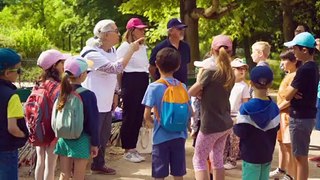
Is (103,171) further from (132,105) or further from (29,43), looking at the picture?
(29,43)

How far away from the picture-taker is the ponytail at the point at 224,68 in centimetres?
531

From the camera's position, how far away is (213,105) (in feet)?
17.8

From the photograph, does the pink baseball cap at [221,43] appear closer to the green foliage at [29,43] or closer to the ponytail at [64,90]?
the ponytail at [64,90]

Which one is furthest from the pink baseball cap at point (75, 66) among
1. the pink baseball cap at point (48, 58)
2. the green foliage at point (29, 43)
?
the green foliage at point (29, 43)

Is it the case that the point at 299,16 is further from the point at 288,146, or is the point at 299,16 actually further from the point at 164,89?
the point at 164,89

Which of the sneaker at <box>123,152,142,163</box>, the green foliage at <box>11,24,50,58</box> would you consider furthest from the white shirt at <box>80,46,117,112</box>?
the green foliage at <box>11,24,50,58</box>

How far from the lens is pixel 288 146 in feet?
21.5

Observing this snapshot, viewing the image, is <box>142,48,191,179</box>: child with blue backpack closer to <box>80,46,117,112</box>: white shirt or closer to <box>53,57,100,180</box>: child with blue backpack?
<box>53,57,100,180</box>: child with blue backpack

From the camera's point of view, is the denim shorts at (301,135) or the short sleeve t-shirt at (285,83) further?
the short sleeve t-shirt at (285,83)

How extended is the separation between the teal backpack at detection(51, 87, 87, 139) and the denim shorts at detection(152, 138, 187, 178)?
73 centimetres

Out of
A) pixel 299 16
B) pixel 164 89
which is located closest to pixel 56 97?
pixel 164 89

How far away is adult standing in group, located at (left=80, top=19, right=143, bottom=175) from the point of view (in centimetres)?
628

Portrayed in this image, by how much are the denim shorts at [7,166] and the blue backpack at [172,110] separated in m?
1.32

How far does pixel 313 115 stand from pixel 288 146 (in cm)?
86
